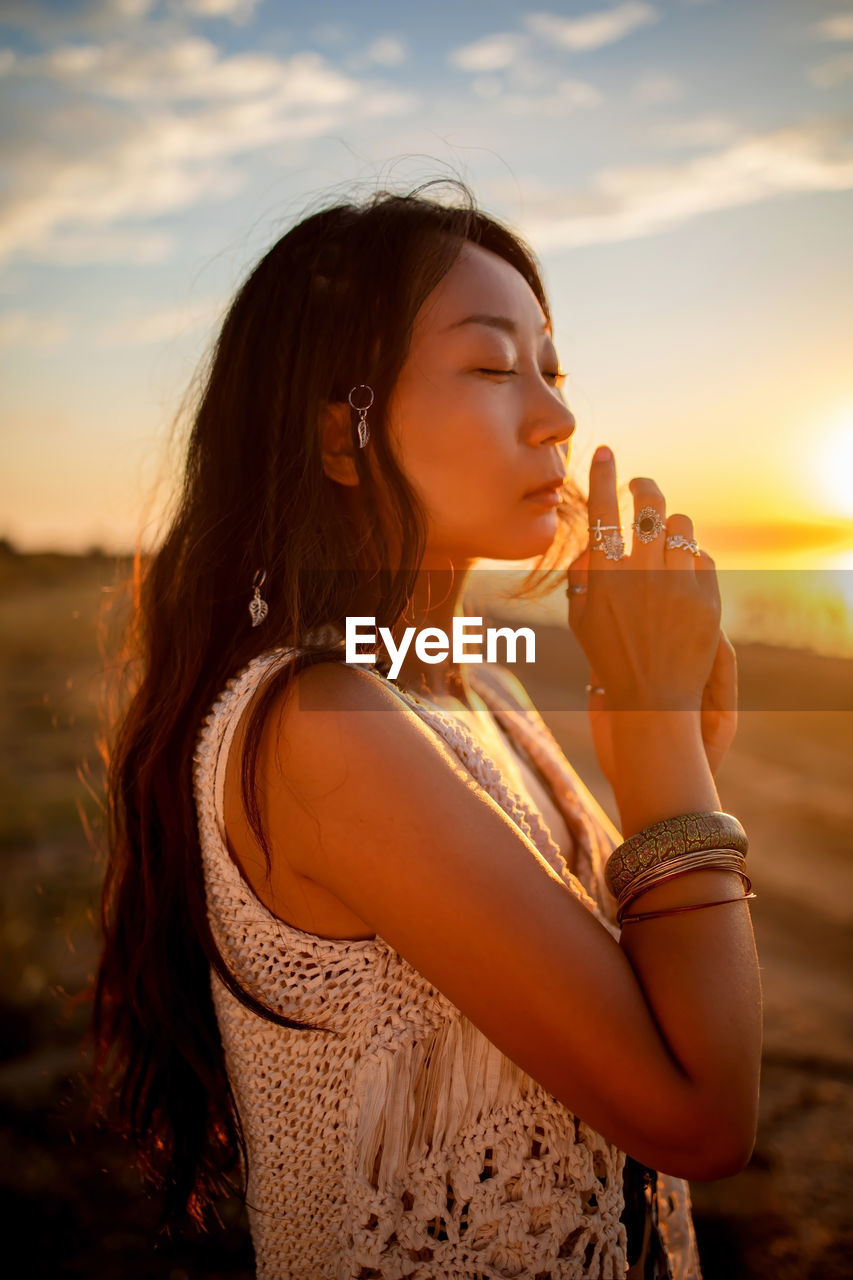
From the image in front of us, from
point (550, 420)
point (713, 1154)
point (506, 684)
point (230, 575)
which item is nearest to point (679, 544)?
point (550, 420)

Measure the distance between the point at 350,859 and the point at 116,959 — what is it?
3.17ft

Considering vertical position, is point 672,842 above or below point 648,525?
below

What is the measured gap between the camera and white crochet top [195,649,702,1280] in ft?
4.75

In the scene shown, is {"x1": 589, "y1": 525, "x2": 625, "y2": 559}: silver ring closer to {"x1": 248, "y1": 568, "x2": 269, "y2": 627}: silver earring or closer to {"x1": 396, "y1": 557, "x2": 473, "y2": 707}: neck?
{"x1": 396, "y1": 557, "x2": 473, "y2": 707}: neck

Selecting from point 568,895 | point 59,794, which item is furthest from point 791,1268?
point 59,794

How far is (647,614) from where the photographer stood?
71.6 inches

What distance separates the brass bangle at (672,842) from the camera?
1452 mm

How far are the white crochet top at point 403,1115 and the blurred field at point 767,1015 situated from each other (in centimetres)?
82

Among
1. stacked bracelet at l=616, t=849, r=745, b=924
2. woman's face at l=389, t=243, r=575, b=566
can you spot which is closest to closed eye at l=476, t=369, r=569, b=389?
woman's face at l=389, t=243, r=575, b=566

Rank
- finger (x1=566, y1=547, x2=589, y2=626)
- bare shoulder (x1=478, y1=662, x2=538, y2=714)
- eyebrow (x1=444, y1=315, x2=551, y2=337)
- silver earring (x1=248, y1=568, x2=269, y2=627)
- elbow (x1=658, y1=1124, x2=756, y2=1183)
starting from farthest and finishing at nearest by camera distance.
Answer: bare shoulder (x1=478, y1=662, x2=538, y2=714)
finger (x1=566, y1=547, x2=589, y2=626)
eyebrow (x1=444, y1=315, x2=551, y2=337)
silver earring (x1=248, y1=568, x2=269, y2=627)
elbow (x1=658, y1=1124, x2=756, y2=1183)

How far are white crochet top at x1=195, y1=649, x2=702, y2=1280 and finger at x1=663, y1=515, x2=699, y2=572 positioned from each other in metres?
0.65

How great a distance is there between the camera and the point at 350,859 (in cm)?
131

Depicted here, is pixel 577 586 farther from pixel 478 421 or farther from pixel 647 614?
pixel 478 421

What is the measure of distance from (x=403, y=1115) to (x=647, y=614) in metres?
1.06
